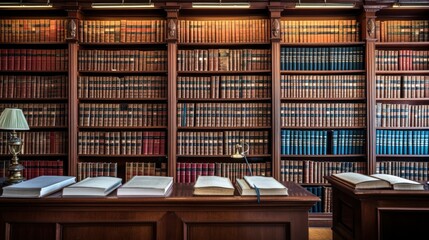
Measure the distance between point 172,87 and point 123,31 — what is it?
2.63 ft

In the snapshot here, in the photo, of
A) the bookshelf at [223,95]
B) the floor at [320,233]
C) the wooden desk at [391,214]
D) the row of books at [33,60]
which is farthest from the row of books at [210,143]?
the wooden desk at [391,214]

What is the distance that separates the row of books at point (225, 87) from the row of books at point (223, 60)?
0.10 metres

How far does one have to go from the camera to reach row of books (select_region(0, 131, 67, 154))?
3633 mm

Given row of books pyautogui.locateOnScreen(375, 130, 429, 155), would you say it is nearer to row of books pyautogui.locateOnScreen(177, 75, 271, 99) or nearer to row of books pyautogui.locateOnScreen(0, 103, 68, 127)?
row of books pyautogui.locateOnScreen(177, 75, 271, 99)

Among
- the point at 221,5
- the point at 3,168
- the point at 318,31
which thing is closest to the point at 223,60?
the point at 221,5

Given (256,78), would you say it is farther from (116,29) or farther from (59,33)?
(59,33)

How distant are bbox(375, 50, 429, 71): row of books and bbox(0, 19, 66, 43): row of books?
3333mm

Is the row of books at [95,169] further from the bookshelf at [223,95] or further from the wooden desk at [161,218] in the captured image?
the wooden desk at [161,218]

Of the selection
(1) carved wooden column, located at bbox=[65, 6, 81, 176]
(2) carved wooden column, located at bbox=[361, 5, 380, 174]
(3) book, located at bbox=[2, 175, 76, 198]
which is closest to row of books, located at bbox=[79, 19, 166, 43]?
(1) carved wooden column, located at bbox=[65, 6, 81, 176]

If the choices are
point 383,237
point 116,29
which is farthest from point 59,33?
point 383,237

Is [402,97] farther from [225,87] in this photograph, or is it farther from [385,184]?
[385,184]

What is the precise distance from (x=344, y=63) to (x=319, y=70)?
10.9 inches

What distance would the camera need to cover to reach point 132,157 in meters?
3.83

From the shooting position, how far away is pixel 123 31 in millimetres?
3664
